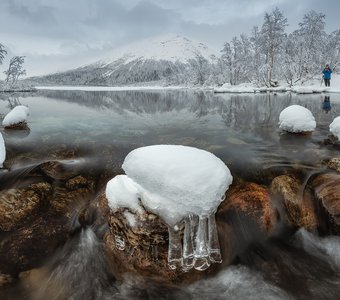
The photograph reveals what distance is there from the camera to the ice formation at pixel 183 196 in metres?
3.64

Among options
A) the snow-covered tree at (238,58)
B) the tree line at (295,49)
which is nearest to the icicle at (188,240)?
the tree line at (295,49)

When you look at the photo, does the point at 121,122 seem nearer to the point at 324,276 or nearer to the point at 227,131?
the point at 227,131

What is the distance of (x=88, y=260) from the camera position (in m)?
4.41

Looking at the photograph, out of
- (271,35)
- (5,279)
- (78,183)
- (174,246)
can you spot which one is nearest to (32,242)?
(5,279)

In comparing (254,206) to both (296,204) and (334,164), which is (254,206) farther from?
(334,164)

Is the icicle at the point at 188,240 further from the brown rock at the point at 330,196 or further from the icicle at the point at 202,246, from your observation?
the brown rock at the point at 330,196

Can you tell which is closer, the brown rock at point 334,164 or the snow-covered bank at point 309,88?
the brown rock at point 334,164

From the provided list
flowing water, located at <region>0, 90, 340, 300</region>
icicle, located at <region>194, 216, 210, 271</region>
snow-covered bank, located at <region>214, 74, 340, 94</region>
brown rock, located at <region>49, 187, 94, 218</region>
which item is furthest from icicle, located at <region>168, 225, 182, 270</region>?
snow-covered bank, located at <region>214, 74, 340, 94</region>

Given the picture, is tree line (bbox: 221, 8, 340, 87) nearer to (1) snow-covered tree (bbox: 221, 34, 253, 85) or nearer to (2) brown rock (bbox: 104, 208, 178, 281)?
(1) snow-covered tree (bbox: 221, 34, 253, 85)

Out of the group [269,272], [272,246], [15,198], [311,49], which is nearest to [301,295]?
[269,272]

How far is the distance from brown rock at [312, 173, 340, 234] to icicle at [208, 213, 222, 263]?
2062 mm

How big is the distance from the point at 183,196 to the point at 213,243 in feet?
3.08

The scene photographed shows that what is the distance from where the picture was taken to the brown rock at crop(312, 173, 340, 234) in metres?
4.35

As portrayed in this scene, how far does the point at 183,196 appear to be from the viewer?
3615 millimetres
